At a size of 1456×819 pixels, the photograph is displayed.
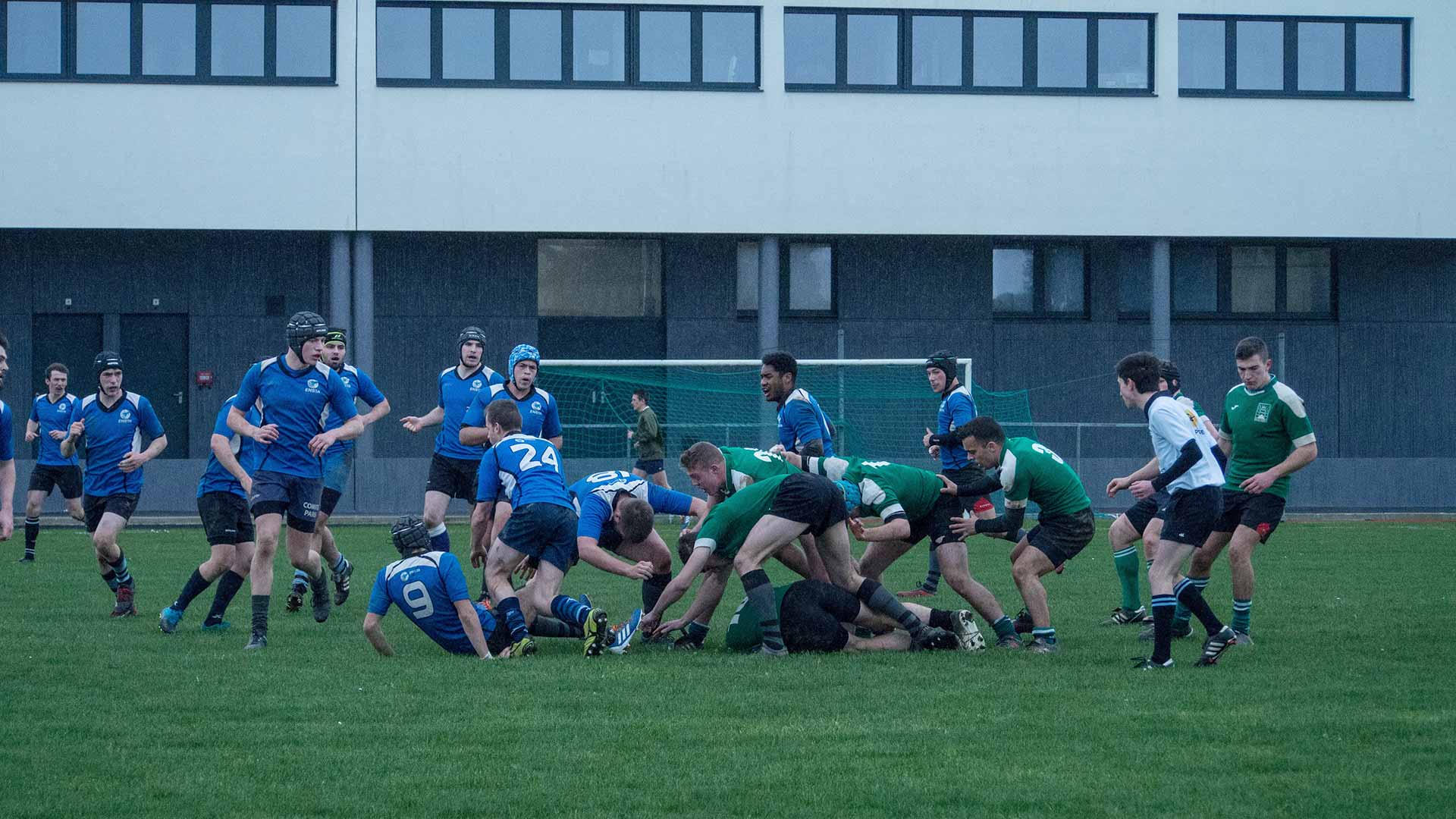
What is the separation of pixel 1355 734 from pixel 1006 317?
22.7m

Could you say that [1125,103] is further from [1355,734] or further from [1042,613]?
[1355,734]

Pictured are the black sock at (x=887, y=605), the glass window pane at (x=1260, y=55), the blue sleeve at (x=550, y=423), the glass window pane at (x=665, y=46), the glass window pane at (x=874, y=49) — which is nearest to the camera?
the black sock at (x=887, y=605)

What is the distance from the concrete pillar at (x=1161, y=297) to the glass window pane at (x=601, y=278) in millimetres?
9016

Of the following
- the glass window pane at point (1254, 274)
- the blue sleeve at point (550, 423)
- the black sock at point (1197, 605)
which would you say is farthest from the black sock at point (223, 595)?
the glass window pane at point (1254, 274)

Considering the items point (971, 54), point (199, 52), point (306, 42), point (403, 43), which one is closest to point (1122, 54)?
point (971, 54)

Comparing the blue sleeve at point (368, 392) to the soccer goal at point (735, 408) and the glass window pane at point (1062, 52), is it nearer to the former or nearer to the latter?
the soccer goal at point (735, 408)

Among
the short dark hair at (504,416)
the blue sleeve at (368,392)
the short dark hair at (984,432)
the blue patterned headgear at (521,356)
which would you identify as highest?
the blue patterned headgear at (521,356)

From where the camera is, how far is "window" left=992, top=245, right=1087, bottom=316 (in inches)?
1128

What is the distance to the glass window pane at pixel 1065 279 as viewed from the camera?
94.4 ft

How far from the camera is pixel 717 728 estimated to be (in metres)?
6.48

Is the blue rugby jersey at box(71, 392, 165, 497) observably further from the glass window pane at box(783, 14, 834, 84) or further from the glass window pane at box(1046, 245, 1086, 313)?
the glass window pane at box(1046, 245, 1086, 313)

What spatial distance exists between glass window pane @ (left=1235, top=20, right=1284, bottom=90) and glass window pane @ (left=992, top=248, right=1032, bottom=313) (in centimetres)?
497

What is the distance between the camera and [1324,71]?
27609mm

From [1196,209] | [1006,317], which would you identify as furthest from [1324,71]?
[1006,317]
